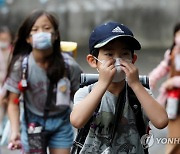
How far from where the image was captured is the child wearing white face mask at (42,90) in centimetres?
498

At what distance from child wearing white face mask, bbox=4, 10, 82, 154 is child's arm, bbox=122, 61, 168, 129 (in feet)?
5.40

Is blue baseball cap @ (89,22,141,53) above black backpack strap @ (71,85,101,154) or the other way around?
above

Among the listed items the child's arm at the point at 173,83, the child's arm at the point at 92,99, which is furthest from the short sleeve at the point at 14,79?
the child's arm at the point at 92,99

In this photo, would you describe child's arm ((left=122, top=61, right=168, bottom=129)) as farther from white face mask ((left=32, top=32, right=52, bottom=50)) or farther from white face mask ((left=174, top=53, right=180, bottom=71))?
white face mask ((left=174, top=53, right=180, bottom=71))

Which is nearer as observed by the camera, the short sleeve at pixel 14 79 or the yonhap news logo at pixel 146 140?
the yonhap news logo at pixel 146 140

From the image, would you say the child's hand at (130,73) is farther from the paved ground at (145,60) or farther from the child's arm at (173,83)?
the paved ground at (145,60)

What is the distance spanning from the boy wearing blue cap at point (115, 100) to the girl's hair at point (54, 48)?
142cm

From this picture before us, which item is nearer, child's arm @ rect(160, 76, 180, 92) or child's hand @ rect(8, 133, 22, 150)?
child's hand @ rect(8, 133, 22, 150)

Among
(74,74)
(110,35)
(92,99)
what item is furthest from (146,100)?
(74,74)

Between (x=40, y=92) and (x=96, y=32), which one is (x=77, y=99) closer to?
(x=96, y=32)

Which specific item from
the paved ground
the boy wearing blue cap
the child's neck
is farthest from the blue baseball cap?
the paved ground

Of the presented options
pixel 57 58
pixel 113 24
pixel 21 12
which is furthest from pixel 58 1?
pixel 113 24

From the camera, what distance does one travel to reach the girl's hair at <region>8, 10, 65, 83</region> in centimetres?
498

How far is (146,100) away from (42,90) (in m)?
1.77
